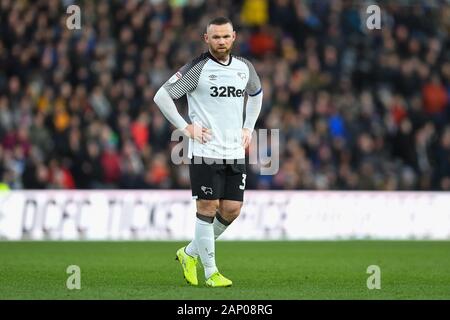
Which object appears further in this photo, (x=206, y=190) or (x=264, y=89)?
(x=264, y=89)

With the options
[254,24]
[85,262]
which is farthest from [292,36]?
[85,262]

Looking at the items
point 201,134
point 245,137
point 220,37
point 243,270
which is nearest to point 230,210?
point 245,137

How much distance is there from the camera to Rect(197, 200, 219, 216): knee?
1064cm

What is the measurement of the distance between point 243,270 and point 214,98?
2.90 meters

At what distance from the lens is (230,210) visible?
10875 millimetres

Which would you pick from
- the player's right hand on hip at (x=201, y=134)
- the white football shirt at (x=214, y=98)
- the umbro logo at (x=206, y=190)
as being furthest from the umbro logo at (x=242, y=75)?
the umbro logo at (x=206, y=190)

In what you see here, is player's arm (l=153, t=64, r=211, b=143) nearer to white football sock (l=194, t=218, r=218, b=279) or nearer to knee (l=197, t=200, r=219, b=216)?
knee (l=197, t=200, r=219, b=216)

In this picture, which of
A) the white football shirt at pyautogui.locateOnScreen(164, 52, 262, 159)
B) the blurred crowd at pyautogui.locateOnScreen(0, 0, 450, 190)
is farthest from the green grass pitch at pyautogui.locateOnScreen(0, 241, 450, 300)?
the blurred crowd at pyautogui.locateOnScreen(0, 0, 450, 190)

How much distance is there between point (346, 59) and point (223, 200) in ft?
45.5

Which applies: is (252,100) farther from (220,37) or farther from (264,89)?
(264,89)

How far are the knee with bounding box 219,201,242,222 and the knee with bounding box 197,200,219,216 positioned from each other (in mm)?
191

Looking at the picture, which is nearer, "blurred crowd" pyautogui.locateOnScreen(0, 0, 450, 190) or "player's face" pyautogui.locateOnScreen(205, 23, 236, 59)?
"player's face" pyautogui.locateOnScreen(205, 23, 236, 59)

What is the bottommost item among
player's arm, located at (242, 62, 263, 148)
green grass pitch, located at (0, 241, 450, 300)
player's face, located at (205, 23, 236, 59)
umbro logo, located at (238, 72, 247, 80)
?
green grass pitch, located at (0, 241, 450, 300)

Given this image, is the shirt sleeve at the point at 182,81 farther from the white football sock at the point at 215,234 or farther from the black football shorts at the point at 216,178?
the white football sock at the point at 215,234
